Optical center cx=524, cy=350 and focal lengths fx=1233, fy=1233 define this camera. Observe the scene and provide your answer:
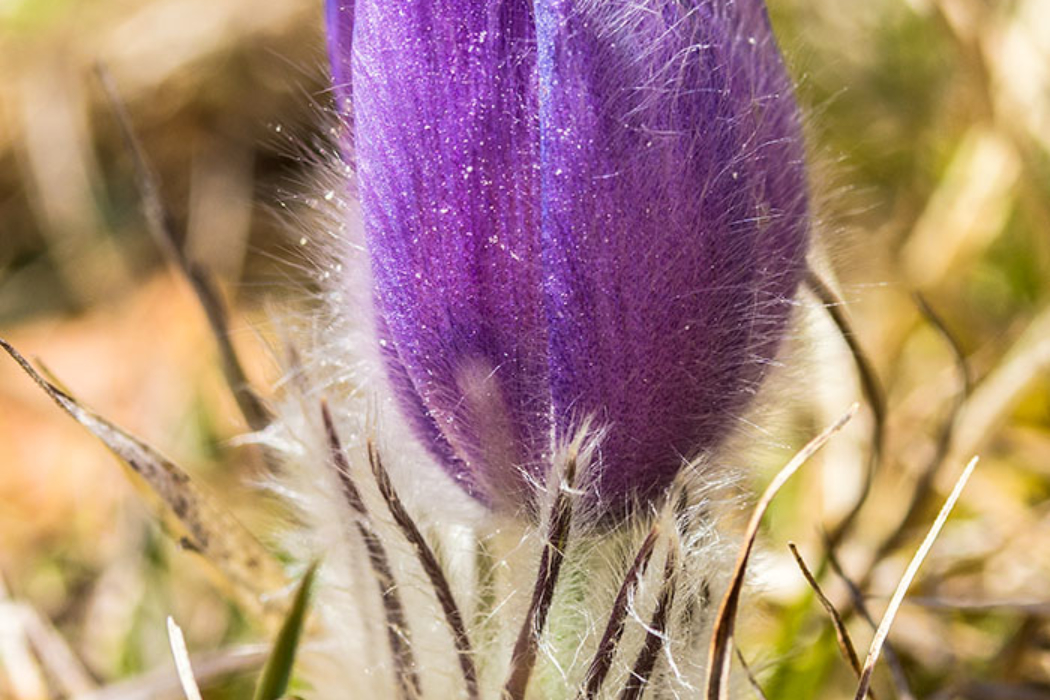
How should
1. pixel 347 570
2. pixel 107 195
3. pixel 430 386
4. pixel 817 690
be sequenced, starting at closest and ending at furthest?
pixel 430 386 < pixel 347 570 < pixel 817 690 < pixel 107 195

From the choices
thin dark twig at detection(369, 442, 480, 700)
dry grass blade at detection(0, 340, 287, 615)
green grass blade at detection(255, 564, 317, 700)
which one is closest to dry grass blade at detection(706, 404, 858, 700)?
thin dark twig at detection(369, 442, 480, 700)

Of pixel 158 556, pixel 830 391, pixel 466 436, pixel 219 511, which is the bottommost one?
pixel 158 556

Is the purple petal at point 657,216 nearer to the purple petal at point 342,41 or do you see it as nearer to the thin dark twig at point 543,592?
the thin dark twig at point 543,592

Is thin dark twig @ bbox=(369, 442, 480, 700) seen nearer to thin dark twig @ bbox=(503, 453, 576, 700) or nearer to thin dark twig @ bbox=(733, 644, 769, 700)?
thin dark twig @ bbox=(503, 453, 576, 700)

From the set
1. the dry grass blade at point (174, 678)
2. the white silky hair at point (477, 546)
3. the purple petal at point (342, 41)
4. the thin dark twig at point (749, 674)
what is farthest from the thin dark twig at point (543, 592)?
the dry grass blade at point (174, 678)

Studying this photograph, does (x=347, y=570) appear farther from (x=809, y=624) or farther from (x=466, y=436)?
(x=809, y=624)

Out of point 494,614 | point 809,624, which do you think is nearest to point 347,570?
point 494,614

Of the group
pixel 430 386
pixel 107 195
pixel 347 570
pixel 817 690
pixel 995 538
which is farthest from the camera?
pixel 107 195
